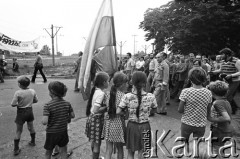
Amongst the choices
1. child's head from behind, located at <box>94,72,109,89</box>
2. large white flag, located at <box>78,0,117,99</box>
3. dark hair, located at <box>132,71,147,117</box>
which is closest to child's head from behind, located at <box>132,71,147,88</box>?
dark hair, located at <box>132,71,147,117</box>

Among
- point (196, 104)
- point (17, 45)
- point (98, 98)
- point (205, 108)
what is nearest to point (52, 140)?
point (98, 98)

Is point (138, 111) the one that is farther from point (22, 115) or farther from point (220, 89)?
point (22, 115)

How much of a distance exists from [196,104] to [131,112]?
2.88 ft

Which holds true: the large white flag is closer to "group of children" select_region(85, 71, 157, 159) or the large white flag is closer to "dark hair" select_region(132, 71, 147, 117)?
"group of children" select_region(85, 71, 157, 159)

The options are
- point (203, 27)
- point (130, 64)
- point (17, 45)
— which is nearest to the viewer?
point (130, 64)

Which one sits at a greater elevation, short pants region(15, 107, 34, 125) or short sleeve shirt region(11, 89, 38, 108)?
short sleeve shirt region(11, 89, 38, 108)

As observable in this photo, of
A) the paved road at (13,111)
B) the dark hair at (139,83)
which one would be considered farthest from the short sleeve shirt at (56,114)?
the paved road at (13,111)

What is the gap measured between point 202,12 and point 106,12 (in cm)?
1329

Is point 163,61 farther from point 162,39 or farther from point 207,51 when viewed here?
point 162,39

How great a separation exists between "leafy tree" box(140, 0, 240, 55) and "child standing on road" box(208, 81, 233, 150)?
13403mm

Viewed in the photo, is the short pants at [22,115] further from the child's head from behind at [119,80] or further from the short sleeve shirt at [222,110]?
the short sleeve shirt at [222,110]

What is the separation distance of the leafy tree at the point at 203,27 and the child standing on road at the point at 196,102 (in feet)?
Answer: 44.0

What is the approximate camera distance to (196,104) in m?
2.96

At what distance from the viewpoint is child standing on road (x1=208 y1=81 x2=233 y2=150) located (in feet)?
9.34
